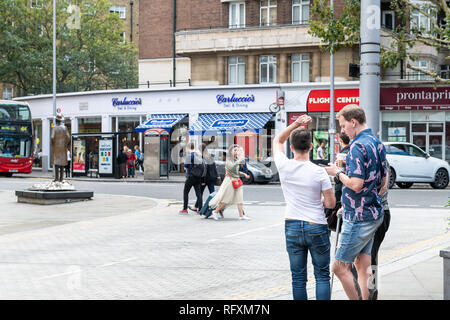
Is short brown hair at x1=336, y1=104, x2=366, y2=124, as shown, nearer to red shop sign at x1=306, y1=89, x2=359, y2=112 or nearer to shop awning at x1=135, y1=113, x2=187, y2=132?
red shop sign at x1=306, y1=89, x2=359, y2=112

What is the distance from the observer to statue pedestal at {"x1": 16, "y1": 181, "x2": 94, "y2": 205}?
19.2 metres

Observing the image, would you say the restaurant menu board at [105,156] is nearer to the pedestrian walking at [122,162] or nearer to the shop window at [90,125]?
the pedestrian walking at [122,162]

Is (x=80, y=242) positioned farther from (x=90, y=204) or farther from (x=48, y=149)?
(x=48, y=149)

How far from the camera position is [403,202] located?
66.3ft

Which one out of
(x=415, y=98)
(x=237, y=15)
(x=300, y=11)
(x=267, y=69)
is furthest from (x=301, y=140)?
(x=237, y=15)

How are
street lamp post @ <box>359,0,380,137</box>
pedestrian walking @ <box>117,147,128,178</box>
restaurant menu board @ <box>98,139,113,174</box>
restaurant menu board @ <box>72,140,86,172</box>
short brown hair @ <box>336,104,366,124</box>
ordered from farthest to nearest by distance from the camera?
restaurant menu board @ <box>72,140,86,172</box> → pedestrian walking @ <box>117,147,128,178</box> → restaurant menu board @ <box>98,139,113,174</box> → street lamp post @ <box>359,0,380,137</box> → short brown hair @ <box>336,104,366,124</box>

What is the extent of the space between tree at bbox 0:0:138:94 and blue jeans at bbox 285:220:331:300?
46.7 m

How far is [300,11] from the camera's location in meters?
37.0

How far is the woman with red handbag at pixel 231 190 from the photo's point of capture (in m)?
15.5

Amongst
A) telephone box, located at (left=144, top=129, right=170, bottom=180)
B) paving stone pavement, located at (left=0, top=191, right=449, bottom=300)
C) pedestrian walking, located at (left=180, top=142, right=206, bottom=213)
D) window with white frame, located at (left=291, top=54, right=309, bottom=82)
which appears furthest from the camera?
window with white frame, located at (left=291, top=54, right=309, bottom=82)

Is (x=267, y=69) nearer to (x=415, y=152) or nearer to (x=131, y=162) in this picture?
(x=131, y=162)

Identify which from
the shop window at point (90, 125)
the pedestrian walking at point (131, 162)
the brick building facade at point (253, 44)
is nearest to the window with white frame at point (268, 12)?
the brick building facade at point (253, 44)

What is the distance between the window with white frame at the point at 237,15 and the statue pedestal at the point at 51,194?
20830 millimetres

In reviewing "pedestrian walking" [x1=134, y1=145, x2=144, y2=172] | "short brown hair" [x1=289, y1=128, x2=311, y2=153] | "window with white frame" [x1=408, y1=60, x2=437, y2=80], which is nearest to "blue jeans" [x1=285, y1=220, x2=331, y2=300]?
"short brown hair" [x1=289, y1=128, x2=311, y2=153]
